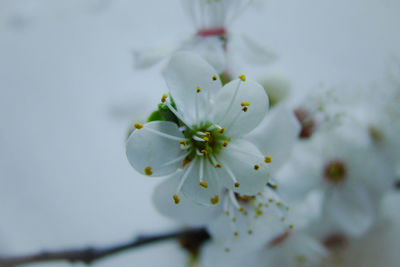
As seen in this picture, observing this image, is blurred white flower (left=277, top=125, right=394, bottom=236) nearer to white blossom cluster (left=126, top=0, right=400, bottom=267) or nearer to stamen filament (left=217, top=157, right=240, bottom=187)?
white blossom cluster (left=126, top=0, right=400, bottom=267)

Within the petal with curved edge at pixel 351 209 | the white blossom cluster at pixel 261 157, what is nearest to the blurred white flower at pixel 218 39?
the white blossom cluster at pixel 261 157

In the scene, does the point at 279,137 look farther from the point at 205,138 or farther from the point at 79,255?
the point at 79,255

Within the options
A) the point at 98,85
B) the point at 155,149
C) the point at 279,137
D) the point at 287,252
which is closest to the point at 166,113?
the point at 155,149

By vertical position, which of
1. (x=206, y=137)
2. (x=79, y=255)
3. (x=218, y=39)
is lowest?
(x=79, y=255)

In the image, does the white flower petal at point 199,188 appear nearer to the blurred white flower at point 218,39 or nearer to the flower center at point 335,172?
the blurred white flower at point 218,39

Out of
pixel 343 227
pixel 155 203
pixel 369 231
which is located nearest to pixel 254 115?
pixel 155 203

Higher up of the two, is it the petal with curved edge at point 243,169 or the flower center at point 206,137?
the flower center at point 206,137

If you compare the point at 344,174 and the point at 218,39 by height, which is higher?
the point at 218,39
